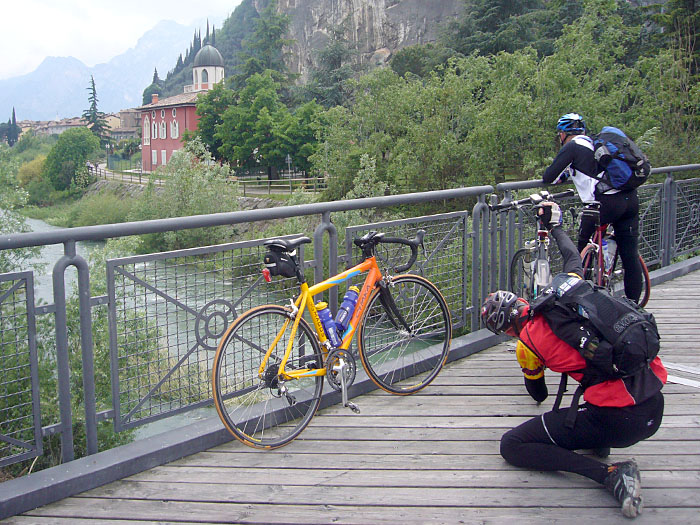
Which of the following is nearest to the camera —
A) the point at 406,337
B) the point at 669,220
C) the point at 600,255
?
the point at 406,337

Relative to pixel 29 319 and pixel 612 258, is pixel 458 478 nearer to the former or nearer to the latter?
pixel 29 319

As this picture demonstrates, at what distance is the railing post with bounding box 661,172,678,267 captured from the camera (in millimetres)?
8367

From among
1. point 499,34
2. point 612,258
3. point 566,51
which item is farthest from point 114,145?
point 612,258

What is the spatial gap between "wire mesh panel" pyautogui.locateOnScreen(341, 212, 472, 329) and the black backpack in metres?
1.60

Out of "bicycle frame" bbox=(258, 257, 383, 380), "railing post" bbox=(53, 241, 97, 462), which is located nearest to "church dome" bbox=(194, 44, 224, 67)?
"bicycle frame" bbox=(258, 257, 383, 380)

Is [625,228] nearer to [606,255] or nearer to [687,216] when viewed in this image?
[606,255]

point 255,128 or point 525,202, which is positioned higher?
point 255,128

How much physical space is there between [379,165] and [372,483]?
1367 inches

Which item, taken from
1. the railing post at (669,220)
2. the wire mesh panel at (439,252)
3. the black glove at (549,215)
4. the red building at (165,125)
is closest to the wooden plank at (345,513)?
the wire mesh panel at (439,252)

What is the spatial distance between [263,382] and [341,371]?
0.47 m

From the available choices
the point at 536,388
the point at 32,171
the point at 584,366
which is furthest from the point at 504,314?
the point at 32,171

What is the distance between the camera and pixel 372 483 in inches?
134

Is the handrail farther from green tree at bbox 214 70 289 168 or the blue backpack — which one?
green tree at bbox 214 70 289 168

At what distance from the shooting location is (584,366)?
127 inches
